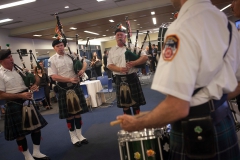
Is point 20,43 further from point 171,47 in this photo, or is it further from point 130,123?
point 171,47

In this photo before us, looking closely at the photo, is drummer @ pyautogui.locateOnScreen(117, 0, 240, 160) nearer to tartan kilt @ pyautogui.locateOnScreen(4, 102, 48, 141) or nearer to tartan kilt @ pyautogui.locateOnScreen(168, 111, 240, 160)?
tartan kilt @ pyautogui.locateOnScreen(168, 111, 240, 160)

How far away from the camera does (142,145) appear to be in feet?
4.08

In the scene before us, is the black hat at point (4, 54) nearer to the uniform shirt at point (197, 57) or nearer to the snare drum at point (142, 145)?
the snare drum at point (142, 145)

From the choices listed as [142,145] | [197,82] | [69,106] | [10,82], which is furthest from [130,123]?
[69,106]

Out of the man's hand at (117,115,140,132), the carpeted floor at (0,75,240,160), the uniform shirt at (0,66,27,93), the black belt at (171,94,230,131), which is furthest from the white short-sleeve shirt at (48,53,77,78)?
the black belt at (171,94,230,131)

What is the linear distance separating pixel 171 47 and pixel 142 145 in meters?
0.72

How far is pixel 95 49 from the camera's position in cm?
1827

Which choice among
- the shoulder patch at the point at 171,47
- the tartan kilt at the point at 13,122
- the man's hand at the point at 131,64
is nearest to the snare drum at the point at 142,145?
the shoulder patch at the point at 171,47

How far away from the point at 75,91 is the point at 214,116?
2310 millimetres

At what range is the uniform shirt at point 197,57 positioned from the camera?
708 mm

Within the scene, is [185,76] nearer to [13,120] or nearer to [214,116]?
[214,116]

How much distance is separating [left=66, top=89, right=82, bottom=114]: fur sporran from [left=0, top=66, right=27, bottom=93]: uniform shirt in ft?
2.02

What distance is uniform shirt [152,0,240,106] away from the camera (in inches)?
27.9

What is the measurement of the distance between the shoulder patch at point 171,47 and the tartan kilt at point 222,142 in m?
0.35
